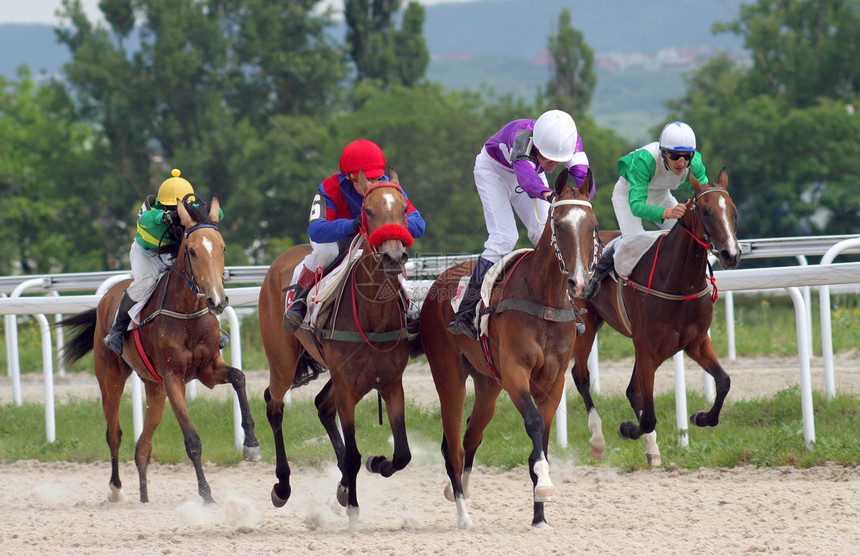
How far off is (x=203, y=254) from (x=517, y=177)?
72.0 inches

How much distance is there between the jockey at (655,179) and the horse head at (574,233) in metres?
0.91

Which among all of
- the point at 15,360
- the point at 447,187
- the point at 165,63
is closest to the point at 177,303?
the point at 15,360

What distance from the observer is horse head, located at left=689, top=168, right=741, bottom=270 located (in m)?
4.62

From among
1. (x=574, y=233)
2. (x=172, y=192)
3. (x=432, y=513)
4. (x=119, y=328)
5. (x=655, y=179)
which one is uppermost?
(x=172, y=192)

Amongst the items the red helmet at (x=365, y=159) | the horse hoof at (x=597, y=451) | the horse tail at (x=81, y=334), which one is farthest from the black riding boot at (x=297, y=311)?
the horse tail at (x=81, y=334)

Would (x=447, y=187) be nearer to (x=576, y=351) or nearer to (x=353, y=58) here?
(x=353, y=58)

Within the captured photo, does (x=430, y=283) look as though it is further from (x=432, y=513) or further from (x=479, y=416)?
(x=432, y=513)

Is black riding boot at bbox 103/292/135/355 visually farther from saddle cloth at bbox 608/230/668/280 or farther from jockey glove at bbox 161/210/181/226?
saddle cloth at bbox 608/230/668/280

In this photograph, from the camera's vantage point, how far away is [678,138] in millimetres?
5195

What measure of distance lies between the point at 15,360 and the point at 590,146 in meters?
22.2

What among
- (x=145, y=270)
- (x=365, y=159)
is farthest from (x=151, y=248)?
(x=365, y=159)

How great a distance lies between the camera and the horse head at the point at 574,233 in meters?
4.16

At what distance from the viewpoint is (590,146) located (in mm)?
28141

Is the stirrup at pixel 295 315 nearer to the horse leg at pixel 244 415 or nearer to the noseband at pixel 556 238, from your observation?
the horse leg at pixel 244 415
